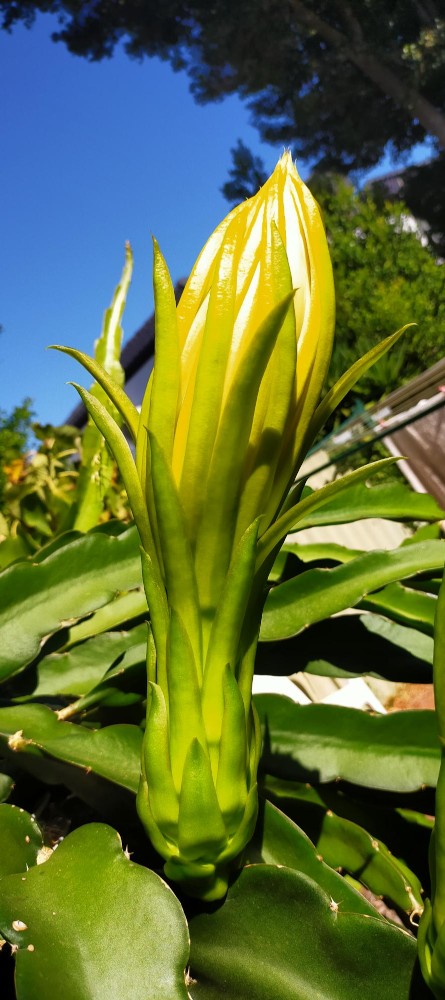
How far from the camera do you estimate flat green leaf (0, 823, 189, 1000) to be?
301 millimetres

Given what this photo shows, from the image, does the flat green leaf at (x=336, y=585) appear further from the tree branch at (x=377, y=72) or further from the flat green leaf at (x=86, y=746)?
the tree branch at (x=377, y=72)

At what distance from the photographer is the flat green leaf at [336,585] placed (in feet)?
1.88

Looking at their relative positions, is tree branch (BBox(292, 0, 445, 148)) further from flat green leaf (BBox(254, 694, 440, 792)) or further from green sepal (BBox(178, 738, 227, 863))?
green sepal (BBox(178, 738, 227, 863))

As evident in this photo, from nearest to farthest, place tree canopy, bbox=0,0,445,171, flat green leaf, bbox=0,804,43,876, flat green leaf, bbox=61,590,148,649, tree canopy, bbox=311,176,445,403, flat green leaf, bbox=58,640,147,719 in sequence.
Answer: flat green leaf, bbox=0,804,43,876 < flat green leaf, bbox=58,640,147,719 < flat green leaf, bbox=61,590,148,649 < tree canopy, bbox=311,176,445,403 < tree canopy, bbox=0,0,445,171

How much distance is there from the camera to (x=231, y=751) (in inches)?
12.1

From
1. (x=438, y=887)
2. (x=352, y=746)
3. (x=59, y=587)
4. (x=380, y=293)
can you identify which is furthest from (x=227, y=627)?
(x=380, y=293)

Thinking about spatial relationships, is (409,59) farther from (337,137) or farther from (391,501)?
(391,501)

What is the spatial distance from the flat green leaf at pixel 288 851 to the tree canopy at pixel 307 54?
11.3 metres

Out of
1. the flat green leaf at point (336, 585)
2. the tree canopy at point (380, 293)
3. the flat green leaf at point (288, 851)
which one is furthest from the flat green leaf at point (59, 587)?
the tree canopy at point (380, 293)

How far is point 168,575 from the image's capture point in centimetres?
32

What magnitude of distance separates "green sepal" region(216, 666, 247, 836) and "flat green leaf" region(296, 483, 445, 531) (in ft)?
1.37

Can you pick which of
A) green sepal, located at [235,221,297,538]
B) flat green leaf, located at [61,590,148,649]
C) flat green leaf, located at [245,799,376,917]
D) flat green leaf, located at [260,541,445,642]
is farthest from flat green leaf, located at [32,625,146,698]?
green sepal, located at [235,221,297,538]

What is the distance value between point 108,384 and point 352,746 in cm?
34

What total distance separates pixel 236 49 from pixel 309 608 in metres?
12.2
